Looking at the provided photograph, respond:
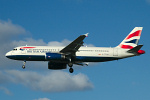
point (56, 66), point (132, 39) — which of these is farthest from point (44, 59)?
point (132, 39)

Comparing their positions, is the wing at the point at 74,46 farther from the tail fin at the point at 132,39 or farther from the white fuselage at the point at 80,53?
the tail fin at the point at 132,39

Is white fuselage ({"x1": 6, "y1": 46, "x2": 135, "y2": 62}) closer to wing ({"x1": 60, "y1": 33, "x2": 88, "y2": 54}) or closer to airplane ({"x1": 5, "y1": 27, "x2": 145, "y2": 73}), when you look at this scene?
airplane ({"x1": 5, "y1": 27, "x2": 145, "y2": 73})

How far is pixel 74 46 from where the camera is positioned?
241 feet

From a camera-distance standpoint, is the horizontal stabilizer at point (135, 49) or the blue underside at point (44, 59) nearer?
the horizontal stabilizer at point (135, 49)

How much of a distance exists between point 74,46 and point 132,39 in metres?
14.6

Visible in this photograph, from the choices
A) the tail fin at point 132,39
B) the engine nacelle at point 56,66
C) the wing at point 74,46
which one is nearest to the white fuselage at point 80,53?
the wing at point 74,46

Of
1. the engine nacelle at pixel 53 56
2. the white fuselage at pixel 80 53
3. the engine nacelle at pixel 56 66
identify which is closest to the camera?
the engine nacelle at pixel 53 56

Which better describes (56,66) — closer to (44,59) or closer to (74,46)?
(44,59)

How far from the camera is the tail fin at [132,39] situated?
259 ft

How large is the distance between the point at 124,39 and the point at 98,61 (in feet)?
27.7

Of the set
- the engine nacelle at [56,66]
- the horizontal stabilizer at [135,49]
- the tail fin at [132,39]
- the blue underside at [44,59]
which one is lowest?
the engine nacelle at [56,66]

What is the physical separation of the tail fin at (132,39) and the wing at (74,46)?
1085 cm

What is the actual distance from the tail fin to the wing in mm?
10845

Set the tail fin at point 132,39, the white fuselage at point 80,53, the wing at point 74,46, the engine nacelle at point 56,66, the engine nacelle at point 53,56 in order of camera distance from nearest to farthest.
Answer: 1. the wing at point 74,46
2. the engine nacelle at point 53,56
3. the white fuselage at point 80,53
4. the tail fin at point 132,39
5. the engine nacelle at point 56,66
